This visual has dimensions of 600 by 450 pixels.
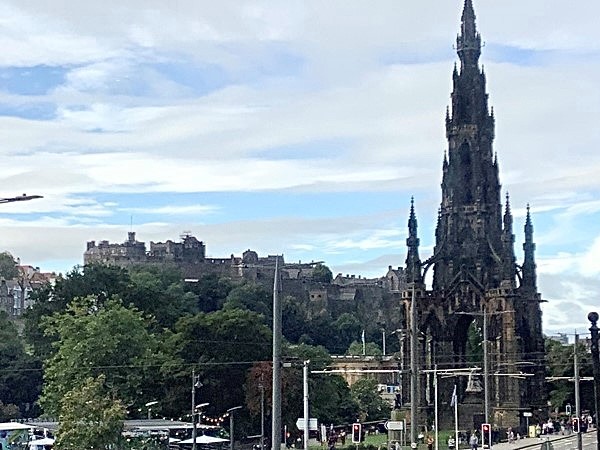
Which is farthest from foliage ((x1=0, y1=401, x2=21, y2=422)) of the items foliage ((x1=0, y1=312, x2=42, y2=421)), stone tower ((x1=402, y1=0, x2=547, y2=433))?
stone tower ((x1=402, y1=0, x2=547, y2=433))

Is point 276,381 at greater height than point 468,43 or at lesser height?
lesser

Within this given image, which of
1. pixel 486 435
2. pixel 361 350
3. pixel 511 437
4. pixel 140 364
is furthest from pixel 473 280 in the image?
pixel 361 350

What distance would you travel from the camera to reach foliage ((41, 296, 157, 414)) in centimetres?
8169

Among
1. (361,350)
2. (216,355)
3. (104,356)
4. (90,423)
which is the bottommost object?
(90,423)

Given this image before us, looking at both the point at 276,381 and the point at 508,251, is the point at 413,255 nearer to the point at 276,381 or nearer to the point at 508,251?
the point at 508,251

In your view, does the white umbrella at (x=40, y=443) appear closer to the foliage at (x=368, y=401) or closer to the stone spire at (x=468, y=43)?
the foliage at (x=368, y=401)

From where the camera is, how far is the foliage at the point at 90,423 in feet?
205

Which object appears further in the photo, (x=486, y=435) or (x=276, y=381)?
(x=486, y=435)

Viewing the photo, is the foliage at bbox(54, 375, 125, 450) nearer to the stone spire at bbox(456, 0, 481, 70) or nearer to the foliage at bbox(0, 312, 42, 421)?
the foliage at bbox(0, 312, 42, 421)

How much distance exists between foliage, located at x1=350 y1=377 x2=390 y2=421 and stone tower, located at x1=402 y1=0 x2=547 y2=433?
45.1 ft

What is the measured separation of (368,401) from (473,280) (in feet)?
76.6

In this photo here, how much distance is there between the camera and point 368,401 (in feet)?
397

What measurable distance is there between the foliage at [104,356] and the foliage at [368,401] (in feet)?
116

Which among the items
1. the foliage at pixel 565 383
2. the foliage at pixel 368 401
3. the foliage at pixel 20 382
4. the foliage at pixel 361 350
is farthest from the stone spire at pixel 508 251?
the foliage at pixel 361 350
